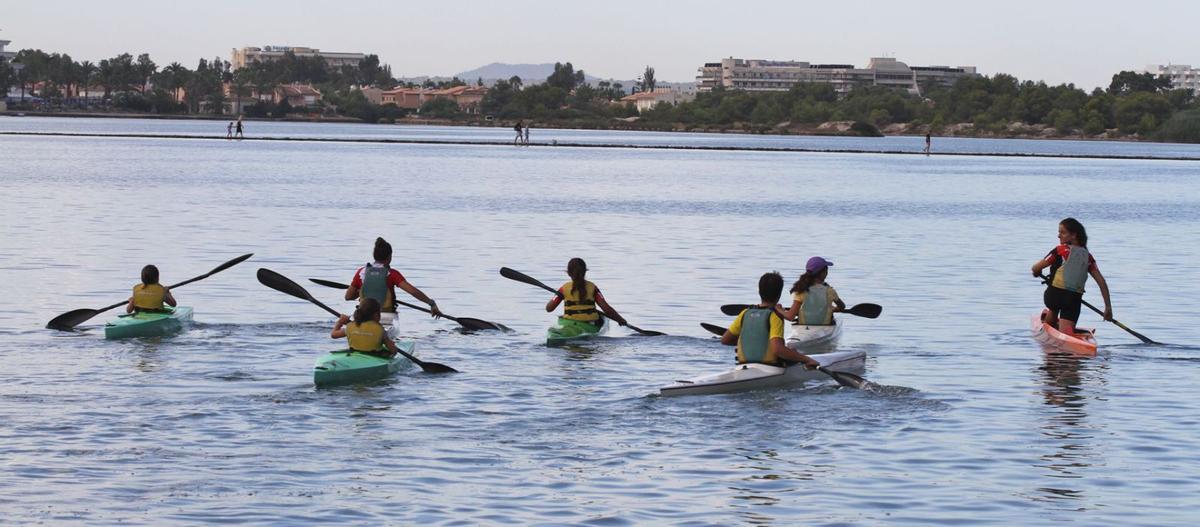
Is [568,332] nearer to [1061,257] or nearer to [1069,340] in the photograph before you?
[1061,257]

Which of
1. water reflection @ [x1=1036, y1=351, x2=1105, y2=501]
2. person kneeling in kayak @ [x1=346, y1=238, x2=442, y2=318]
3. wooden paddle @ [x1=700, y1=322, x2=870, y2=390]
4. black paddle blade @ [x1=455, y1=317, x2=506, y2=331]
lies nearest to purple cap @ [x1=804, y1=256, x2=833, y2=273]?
wooden paddle @ [x1=700, y1=322, x2=870, y2=390]

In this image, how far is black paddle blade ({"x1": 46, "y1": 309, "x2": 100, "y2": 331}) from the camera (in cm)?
2644

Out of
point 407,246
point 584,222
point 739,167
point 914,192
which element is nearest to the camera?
point 407,246

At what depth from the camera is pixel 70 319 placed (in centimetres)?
2650

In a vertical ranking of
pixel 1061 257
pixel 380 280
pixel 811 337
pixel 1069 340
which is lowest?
pixel 1069 340

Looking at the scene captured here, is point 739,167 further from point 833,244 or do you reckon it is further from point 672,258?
point 672,258

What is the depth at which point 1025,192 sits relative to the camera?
94.7 meters

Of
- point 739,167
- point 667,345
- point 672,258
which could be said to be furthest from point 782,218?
point 739,167

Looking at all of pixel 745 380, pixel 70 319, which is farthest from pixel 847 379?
pixel 70 319

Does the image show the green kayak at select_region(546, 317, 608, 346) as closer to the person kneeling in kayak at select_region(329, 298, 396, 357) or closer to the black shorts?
the person kneeling in kayak at select_region(329, 298, 396, 357)

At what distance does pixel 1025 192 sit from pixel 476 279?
206 ft

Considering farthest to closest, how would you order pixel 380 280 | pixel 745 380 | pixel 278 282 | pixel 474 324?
pixel 474 324
pixel 278 282
pixel 380 280
pixel 745 380

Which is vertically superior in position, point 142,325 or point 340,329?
point 340,329

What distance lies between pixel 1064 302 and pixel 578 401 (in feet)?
29.2
